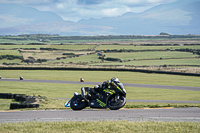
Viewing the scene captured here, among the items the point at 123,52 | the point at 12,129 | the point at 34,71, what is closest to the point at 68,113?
the point at 12,129

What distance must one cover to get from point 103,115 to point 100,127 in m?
3.41

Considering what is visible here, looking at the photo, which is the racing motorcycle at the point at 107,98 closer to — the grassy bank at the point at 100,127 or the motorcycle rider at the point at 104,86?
the motorcycle rider at the point at 104,86

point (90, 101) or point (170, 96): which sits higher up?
point (90, 101)

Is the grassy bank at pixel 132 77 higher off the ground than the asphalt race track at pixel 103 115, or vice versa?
the asphalt race track at pixel 103 115

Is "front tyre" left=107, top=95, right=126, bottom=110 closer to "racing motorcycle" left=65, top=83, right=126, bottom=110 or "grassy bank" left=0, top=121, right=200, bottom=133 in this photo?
"racing motorcycle" left=65, top=83, right=126, bottom=110

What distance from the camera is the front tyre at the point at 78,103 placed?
672 inches

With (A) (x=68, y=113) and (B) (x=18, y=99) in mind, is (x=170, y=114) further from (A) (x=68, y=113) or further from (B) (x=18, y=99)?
(B) (x=18, y=99)

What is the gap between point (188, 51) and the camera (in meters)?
122

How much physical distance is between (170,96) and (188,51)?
90.7m

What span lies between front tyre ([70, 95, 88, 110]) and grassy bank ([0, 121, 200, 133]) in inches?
117

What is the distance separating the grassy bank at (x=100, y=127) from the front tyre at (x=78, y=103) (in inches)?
117

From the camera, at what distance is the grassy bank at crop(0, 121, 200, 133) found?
42.2ft

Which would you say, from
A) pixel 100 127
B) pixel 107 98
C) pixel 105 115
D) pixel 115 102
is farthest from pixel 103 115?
pixel 100 127

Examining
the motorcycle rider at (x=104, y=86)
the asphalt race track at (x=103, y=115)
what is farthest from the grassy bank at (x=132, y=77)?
the motorcycle rider at (x=104, y=86)
